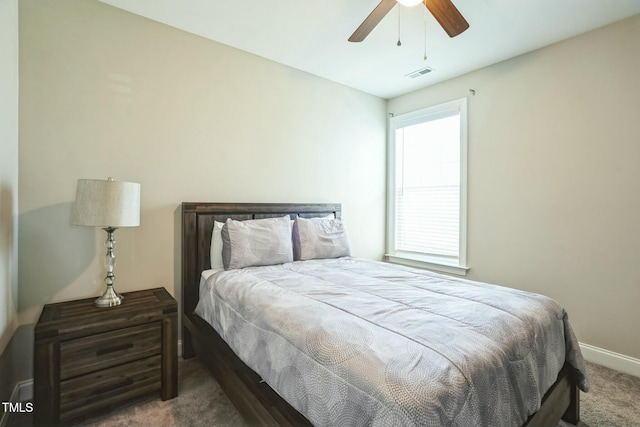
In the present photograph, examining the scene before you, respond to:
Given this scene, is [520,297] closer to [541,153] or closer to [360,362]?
[360,362]

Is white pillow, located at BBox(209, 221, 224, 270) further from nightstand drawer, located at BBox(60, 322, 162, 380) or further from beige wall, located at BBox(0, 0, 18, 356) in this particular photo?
beige wall, located at BBox(0, 0, 18, 356)

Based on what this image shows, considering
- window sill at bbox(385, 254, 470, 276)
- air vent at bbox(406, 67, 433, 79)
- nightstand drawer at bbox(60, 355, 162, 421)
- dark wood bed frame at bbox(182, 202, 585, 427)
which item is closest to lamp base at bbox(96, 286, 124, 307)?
nightstand drawer at bbox(60, 355, 162, 421)

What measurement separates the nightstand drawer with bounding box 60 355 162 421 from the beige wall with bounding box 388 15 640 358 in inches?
120

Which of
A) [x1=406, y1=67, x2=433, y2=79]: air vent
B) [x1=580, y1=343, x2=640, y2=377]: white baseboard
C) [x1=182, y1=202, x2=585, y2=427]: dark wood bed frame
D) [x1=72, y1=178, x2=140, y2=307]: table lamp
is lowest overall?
[x1=580, y1=343, x2=640, y2=377]: white baseboard

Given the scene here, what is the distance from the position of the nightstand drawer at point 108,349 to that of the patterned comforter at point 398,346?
40 centimetres

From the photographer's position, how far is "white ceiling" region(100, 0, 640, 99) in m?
2.24

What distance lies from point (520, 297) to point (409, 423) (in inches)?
48.4

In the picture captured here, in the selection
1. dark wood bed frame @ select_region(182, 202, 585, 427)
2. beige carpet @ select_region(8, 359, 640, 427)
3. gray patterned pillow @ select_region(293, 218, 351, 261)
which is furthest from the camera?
gray patterned pillow @ select_region(293, 218, 351, 261)

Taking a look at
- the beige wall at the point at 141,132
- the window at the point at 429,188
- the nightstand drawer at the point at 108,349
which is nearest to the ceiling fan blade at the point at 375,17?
the beige wall at the point at 141,132

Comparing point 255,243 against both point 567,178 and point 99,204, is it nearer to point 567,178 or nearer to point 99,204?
point 99,204

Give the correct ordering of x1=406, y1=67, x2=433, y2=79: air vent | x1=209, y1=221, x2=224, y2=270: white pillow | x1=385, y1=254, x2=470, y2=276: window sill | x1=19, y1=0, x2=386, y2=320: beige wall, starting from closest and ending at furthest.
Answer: x1=19, y1=0, x2=386, y2=320: beige wall → x1=209, y1=221, x2=224, y2=270: white pillow → x1=406, y1=67, x2=433, y2=79: air vent → x1=385, y1=254, x2=470, y2=276: window sill

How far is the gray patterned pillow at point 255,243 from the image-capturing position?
2.45 meters

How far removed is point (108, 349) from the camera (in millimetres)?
1810

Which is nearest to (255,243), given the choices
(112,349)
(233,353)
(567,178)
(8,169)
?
(233,353)
